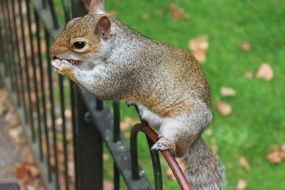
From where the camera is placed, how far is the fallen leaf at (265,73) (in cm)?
448

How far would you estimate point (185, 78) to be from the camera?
217cm

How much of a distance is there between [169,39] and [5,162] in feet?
4.55

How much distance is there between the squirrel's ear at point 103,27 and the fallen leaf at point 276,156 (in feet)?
6.86

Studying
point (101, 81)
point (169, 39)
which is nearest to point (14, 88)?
point (169, 39)

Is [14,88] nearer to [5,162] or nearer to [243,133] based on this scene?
[5,162]

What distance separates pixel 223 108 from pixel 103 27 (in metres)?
2.32

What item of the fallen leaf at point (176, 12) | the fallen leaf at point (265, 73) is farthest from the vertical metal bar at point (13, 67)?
the fallen leaf at point (265, 73)

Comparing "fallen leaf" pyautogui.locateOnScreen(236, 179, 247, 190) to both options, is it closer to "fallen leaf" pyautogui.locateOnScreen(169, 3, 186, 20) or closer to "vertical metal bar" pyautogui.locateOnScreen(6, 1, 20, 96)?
"vertical metal bar" pyautogui.locateOnScreen(6, 1, 20, 96)

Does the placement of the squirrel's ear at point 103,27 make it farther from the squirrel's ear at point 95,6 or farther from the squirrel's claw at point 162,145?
the squirrel's claw at point 162,145

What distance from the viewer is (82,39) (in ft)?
6.56

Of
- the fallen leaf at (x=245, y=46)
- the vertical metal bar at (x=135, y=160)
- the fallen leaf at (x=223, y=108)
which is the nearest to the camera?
the vertical metal bar at (x=135, y=160)

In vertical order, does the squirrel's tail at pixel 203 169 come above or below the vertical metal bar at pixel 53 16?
below

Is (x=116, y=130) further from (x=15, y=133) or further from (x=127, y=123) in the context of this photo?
(x=15, y=133)

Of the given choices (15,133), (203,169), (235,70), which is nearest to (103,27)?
(203,169)
